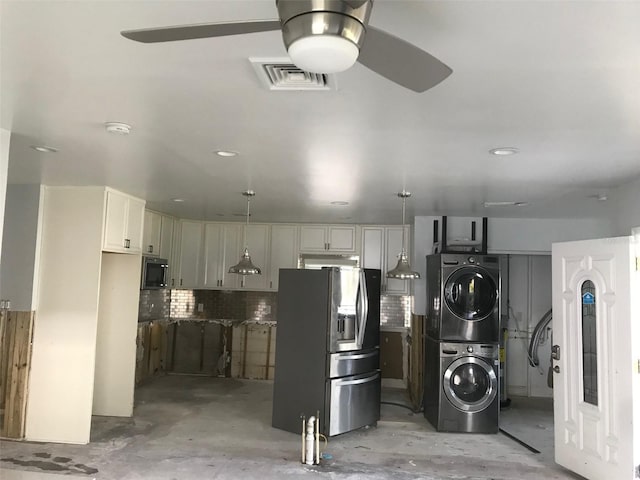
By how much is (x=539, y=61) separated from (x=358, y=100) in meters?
0.77

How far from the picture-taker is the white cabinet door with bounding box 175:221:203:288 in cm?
734

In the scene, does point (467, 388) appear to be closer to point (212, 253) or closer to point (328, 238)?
point (328, 238)

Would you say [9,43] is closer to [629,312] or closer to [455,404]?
[629,312]

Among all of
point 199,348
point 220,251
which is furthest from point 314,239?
point 199,348

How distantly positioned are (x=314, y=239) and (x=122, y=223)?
299 cm

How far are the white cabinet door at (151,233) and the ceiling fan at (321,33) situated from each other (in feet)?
17.5

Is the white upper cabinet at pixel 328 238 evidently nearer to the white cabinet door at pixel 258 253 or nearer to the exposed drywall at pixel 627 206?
the white cabinet door at pixel 258 253

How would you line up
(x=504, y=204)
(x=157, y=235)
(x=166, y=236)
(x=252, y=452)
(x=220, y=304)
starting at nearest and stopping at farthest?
(x=252, y=452) < (x=504, y=204) < (x=157, y=235) < (x=166, y=236) < (x=220, y=304)

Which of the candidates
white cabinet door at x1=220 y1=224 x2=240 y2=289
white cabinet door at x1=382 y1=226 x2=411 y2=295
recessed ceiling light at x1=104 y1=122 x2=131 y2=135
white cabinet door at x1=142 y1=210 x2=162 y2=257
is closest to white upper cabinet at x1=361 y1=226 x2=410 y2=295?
white cabinet door at x1=382 y1=226 x2=411 y2=295

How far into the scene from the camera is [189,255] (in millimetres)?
7375

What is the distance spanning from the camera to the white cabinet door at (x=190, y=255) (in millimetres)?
7336

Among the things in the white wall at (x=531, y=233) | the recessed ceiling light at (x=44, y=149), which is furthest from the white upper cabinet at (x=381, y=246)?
the recessed ceiling light at (x=44, y=149)

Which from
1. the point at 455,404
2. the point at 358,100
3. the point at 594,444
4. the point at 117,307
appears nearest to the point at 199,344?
the point at 117,307

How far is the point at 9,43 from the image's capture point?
177 centimetres
